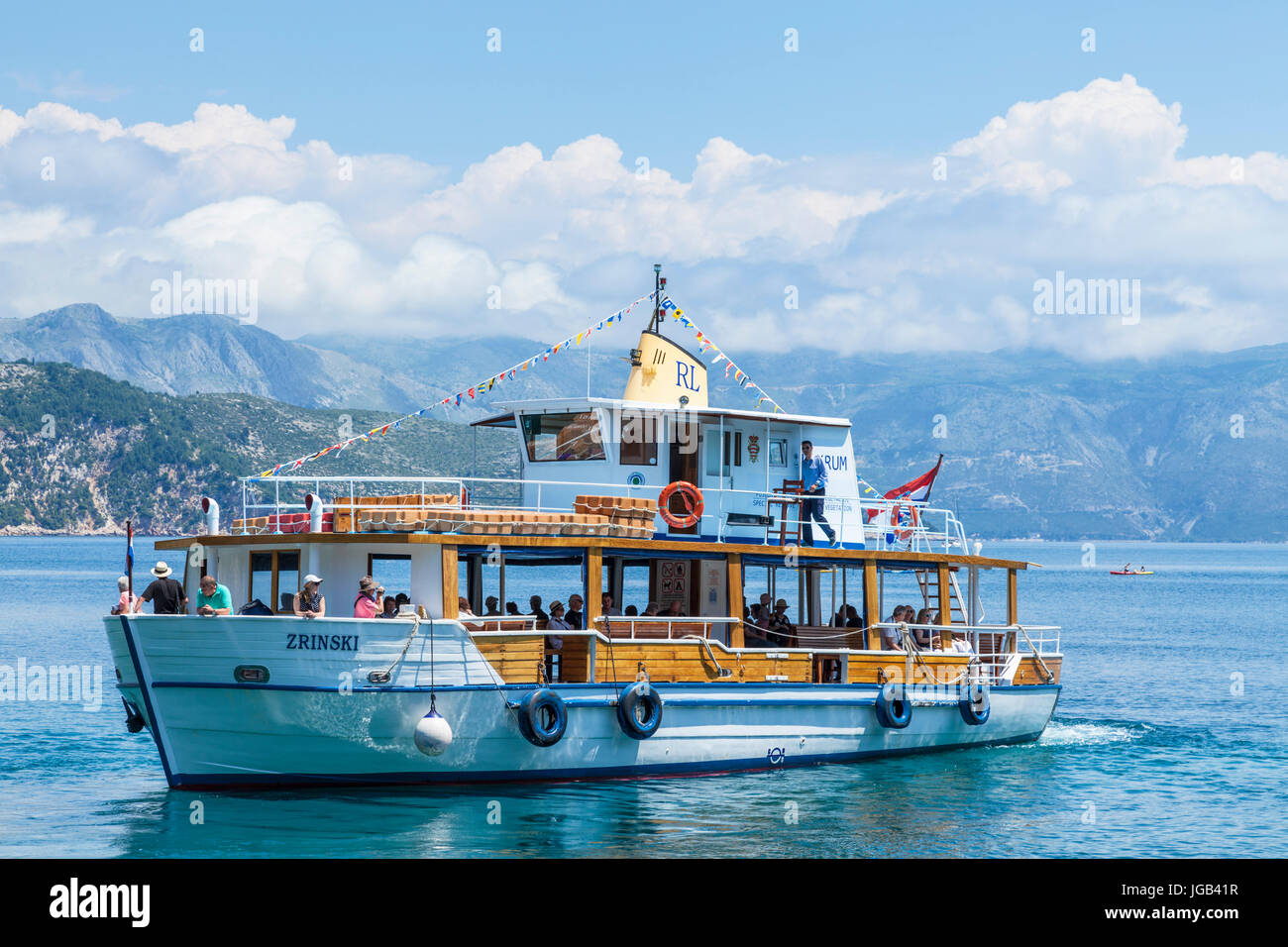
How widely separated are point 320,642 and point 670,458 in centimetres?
722

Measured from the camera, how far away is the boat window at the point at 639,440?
2264 centimetres

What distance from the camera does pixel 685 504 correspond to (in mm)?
21578

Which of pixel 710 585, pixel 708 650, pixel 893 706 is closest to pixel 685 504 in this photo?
pixel 710 585

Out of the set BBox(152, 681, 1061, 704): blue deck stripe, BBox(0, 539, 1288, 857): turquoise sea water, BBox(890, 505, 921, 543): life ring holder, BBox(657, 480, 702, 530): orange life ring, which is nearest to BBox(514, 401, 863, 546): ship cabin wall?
BBox(657, 480, 702, 530): orange life ring

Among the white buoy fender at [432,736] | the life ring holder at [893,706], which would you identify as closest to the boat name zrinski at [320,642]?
the white buoy fender at [432,736]

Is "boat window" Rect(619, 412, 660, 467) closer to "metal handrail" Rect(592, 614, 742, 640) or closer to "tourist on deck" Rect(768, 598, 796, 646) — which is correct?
"metal handrail" Rect(592, 614, 742, 640)

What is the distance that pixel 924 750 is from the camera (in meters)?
23.8

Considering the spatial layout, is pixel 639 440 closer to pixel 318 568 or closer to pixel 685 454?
pixel 685 454

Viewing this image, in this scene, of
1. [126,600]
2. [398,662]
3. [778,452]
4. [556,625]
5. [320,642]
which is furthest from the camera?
[778,452]
